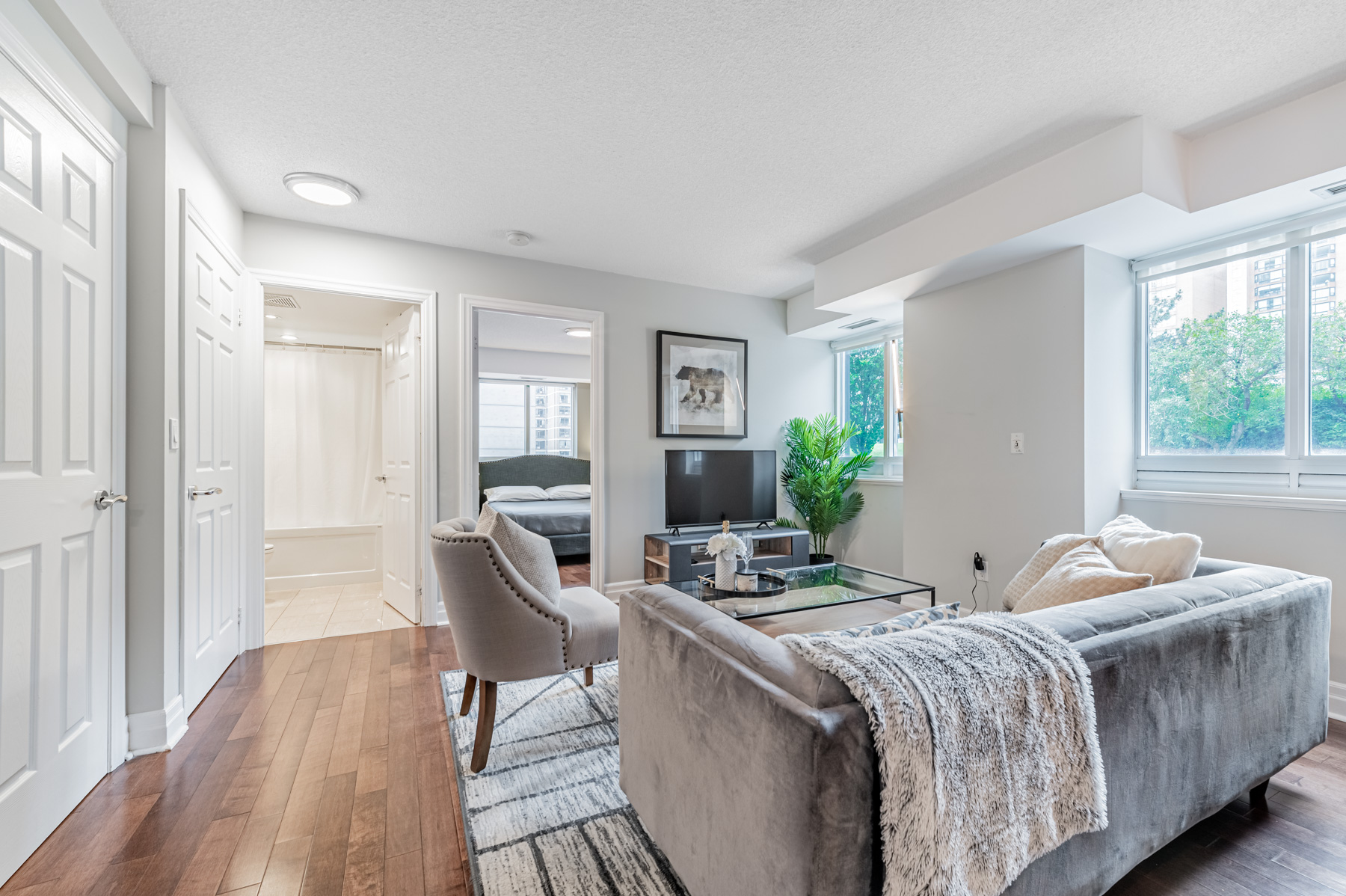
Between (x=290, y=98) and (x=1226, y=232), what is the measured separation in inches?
157

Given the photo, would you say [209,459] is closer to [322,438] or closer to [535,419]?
[322,438]

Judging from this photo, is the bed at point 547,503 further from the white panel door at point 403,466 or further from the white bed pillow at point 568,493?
the white panel door at point 403,466

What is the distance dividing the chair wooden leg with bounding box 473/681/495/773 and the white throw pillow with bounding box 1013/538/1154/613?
1.73 m

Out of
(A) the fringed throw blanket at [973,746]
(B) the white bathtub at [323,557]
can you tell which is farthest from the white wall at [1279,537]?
(B) the white bathtub at [323,557]

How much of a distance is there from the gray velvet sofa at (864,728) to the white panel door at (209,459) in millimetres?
1965

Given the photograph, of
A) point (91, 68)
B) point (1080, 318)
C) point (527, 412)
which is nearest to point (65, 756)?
point (91, 68)

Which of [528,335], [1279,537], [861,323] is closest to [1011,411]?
[1279,537]

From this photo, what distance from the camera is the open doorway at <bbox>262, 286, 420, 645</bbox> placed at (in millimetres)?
4094

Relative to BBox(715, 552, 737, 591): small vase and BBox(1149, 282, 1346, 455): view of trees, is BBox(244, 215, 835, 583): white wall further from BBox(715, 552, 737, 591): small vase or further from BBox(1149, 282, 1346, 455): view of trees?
BBox(1149, 282, 1346, 455): view of trees

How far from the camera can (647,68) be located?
2021 millimetres

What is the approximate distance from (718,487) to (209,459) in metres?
3.07

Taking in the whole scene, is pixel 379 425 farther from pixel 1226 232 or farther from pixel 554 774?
pixel 1226 232

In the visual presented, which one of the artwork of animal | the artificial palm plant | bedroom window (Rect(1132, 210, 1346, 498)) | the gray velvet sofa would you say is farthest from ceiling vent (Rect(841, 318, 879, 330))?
the gray velvet sofa

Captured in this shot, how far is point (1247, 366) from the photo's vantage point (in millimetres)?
2723
